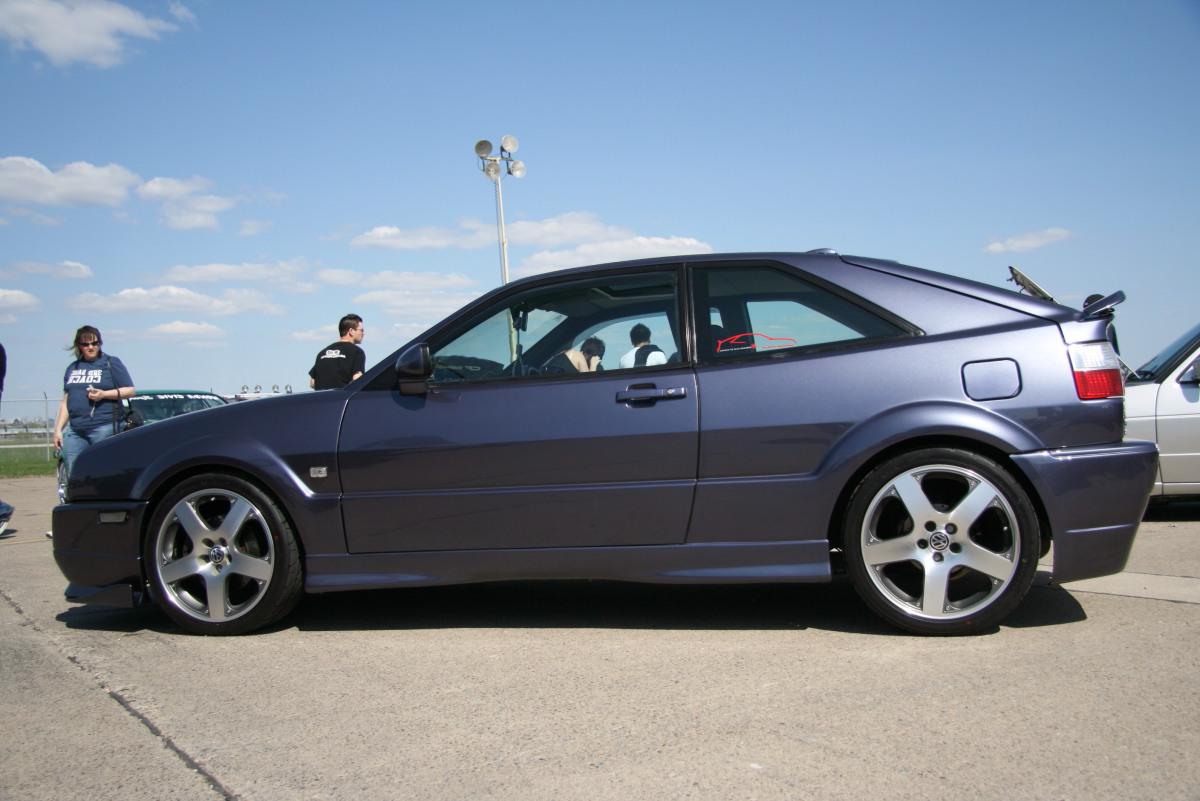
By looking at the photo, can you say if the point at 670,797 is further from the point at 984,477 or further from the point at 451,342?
the point at 451,342

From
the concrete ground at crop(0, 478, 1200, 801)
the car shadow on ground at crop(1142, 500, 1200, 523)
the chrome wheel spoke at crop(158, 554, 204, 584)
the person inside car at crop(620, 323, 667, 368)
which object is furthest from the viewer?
the car shadow on ground at crop(1142, 500, 1200, 523)

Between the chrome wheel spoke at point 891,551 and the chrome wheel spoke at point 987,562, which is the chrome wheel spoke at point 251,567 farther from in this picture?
the chrome wheel spoke at point 987,562

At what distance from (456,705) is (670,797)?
42.7 inches

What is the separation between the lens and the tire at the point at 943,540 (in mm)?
3938

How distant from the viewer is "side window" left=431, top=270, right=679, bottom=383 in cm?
444

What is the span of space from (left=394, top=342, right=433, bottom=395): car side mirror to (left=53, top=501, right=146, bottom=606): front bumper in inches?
54.4

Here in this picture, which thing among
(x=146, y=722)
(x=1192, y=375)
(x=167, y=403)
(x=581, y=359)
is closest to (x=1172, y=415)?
(x=1192, y=375)

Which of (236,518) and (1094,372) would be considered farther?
(236,518)

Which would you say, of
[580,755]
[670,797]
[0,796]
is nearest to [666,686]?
[580,755]

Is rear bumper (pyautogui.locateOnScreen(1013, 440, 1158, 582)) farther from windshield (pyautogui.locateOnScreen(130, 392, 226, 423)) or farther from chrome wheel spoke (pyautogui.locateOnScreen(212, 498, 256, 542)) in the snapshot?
windshield (pyautogui.locateOnScreen(130, 392, 226, 423))

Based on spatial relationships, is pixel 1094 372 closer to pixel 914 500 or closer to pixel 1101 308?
pixel 1101 308

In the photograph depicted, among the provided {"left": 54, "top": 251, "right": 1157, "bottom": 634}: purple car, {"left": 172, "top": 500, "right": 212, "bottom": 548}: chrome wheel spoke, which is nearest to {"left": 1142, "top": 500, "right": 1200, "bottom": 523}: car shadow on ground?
{"left": 54, "top": 251, "right": 1157, "bottom": 634}: purple car

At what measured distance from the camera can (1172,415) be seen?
7043mm

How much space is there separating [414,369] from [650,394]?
1.05m
